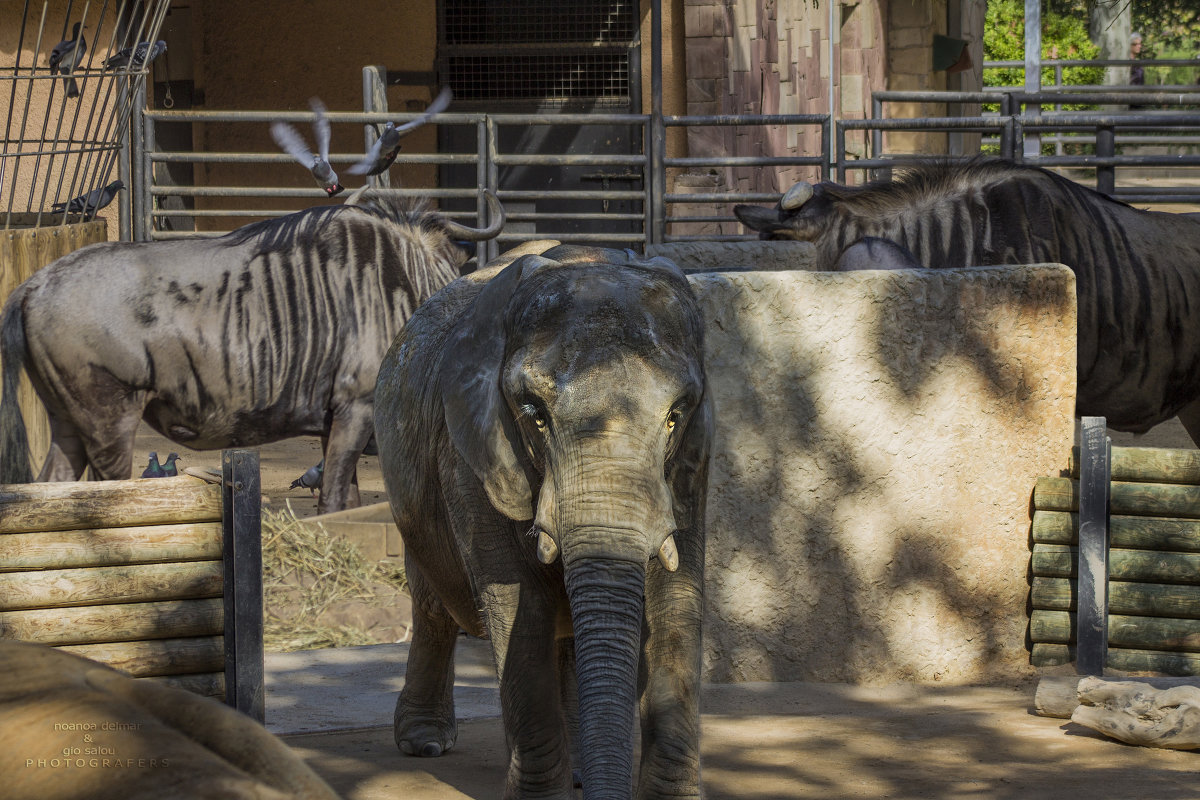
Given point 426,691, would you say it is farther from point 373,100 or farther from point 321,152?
point 373,100

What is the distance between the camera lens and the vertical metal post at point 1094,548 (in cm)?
562

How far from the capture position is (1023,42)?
31.3 meters

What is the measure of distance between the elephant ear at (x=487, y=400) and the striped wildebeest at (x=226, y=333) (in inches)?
171

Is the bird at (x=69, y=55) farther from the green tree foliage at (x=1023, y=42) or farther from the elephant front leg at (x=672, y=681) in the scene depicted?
the green tree foliage at (x=1023, y=42)

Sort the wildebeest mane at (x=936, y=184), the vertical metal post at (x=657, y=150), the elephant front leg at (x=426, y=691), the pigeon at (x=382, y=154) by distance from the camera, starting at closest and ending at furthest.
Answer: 1. the elephant front leg at (x=426, y=691)
2. the wildebeest mane at (x=936, y=184)
3. the pigeon at (x=382, y=154)
4. the vertical metal post at (x=657, y=150)

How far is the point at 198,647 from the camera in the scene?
447cm

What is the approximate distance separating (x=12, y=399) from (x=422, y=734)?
12.2 ft

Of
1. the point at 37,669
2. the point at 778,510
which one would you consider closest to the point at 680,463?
the point at 37,669

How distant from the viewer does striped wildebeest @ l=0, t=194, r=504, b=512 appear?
7.73 metres

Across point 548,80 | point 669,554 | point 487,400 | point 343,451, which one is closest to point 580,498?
point 669,554

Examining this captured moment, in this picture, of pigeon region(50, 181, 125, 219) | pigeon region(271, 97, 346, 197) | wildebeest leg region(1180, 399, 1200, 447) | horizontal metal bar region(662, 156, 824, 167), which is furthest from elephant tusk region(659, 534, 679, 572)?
horizontal metal bar region(662, 156, 824, 167)

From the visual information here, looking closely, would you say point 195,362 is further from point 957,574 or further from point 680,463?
point 680,463

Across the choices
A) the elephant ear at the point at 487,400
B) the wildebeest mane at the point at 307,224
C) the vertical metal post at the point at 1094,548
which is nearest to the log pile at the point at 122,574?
the elephant ear at the point at 487,400

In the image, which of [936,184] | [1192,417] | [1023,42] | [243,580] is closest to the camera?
[243,580]
